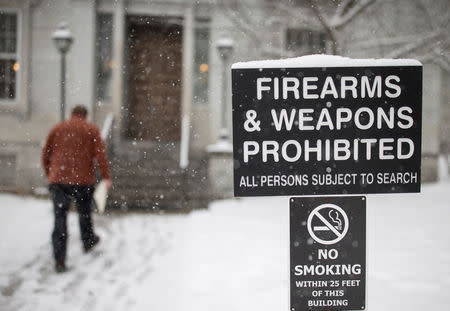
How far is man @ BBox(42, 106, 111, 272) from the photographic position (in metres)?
5.64

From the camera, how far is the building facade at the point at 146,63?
1124 centimetres

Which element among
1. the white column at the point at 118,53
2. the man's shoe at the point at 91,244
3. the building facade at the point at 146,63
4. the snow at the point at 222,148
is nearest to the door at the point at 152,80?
the building facade at the point at 146,63

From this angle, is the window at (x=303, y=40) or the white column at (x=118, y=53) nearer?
the white column at (x=118, y=53)

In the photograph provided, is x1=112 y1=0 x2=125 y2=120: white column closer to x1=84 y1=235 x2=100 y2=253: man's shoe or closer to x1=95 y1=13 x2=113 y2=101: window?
x1=95 y1=13 x2=113 y2=101: window

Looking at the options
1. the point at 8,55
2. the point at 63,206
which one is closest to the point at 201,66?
the point at 8,55

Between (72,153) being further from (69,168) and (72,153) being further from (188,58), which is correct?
(188,58)

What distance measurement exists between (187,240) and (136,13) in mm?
6799

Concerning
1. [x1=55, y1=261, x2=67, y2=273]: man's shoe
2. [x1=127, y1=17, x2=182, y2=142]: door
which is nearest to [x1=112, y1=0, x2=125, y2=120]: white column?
Answer: [x1=127, y1=17, x2=182, y2=142]: door

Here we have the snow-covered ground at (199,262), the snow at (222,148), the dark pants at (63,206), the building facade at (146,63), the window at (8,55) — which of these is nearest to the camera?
the snow-covered ground at (199,262)

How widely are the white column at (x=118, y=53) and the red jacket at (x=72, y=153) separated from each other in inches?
221

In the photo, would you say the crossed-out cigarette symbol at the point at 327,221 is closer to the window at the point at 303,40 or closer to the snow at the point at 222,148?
the snow at the point at 222,148

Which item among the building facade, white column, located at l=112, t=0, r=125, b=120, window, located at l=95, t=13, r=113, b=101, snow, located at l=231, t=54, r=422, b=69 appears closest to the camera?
snow, located at l=231, t=54, r=422, b=69

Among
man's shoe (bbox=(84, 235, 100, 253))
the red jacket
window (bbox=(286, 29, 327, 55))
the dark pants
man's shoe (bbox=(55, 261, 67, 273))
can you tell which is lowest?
man's shoe (bbox=(55, 261, 67, 273))

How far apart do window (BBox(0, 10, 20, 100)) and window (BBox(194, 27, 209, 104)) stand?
4.23 metres
